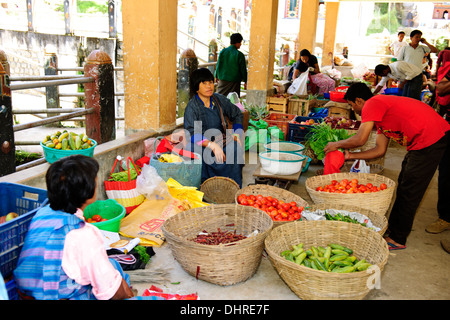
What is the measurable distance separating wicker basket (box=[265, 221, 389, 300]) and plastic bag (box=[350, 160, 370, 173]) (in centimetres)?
191

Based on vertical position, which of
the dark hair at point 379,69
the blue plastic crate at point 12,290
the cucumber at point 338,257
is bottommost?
the cucumber at point 338,257

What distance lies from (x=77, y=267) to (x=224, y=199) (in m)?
2.69

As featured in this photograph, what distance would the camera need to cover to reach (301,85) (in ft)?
29.9

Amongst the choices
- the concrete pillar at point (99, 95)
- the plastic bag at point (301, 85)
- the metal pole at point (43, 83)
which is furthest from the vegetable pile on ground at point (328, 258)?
the plastic bag at point (301, 85)

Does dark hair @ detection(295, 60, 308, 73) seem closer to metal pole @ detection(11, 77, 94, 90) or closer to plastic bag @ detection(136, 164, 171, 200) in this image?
metal pole @ detection(11, 77, 94, 90)

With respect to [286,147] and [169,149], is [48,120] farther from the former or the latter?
[286,147]

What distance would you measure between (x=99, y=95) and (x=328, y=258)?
3.22 meters

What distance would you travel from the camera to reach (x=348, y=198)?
3770 millimetres

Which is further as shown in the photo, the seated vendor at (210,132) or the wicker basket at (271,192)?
the seated vendor at (210,132)

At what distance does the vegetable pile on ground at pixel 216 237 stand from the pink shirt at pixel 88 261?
4.04 ft

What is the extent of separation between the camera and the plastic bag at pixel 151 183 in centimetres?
402

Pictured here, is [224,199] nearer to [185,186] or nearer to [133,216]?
[185,186]

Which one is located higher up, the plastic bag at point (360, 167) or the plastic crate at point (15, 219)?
the plastic crate at point (15, 219)

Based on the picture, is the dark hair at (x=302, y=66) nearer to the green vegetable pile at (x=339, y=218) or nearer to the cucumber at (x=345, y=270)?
the green vegetable pile at (x=339, y=218)
